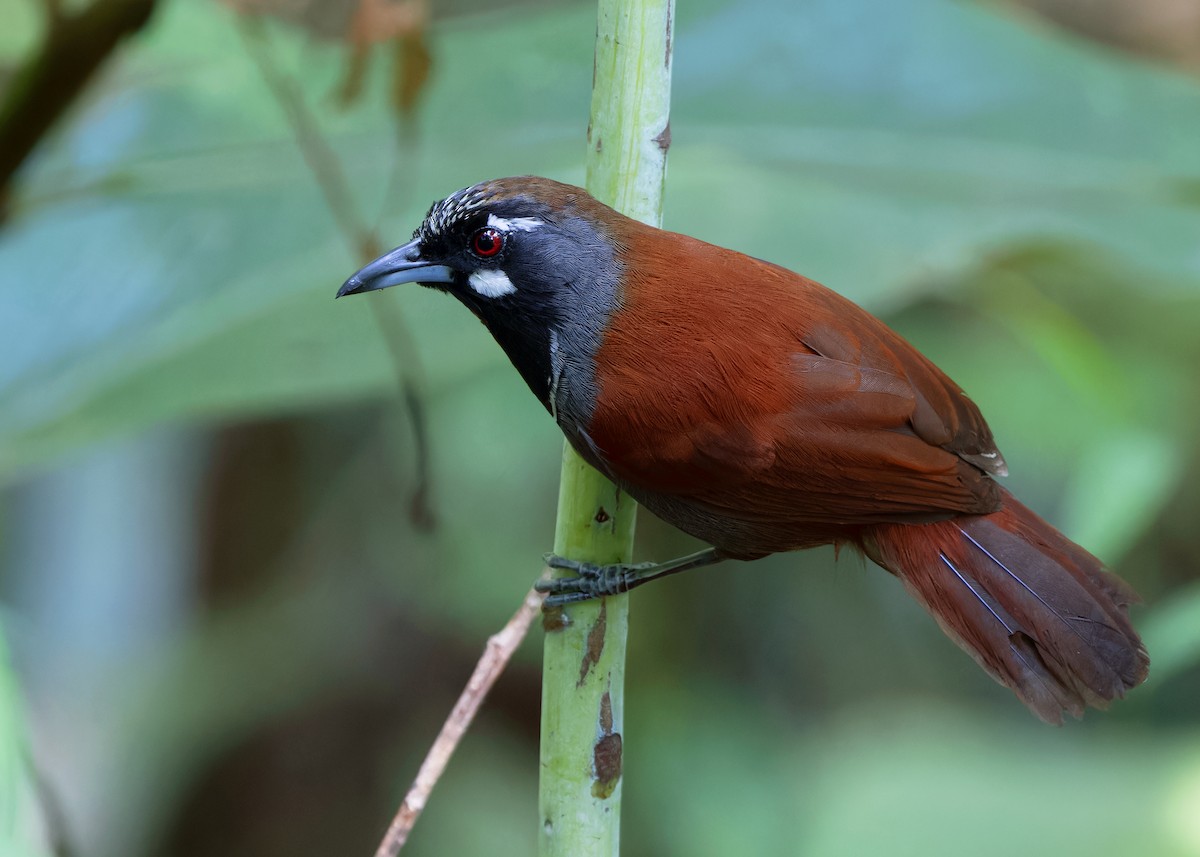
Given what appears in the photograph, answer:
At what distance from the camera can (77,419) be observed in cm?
228

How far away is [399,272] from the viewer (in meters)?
1.90

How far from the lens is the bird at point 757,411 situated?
179 centimetres

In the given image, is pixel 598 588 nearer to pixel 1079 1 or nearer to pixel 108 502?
pixel 108 502

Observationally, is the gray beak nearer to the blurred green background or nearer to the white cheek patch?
the white cheek patch

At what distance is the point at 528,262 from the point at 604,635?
0.63 meters

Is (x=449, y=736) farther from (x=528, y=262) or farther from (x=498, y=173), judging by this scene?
(x=498, y=173)

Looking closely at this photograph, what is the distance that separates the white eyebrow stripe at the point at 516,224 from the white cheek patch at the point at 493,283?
7 cm

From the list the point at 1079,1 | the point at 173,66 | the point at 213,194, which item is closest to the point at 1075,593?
the point at 213,194

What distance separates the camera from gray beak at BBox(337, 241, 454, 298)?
73.2 inches

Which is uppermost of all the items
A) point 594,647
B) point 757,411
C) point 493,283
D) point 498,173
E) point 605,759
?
point 498,173

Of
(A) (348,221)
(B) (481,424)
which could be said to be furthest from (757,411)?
(B) (481,424)

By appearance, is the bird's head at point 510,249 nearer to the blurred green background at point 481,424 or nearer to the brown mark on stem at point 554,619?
the blurred green background at point 481,424

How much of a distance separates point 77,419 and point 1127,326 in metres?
2.99

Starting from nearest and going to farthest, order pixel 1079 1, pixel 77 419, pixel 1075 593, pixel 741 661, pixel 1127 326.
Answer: pixel 1075 593
pixel 77 419
pixel 741 661
pixel 1127 326
pixel 1079 1
